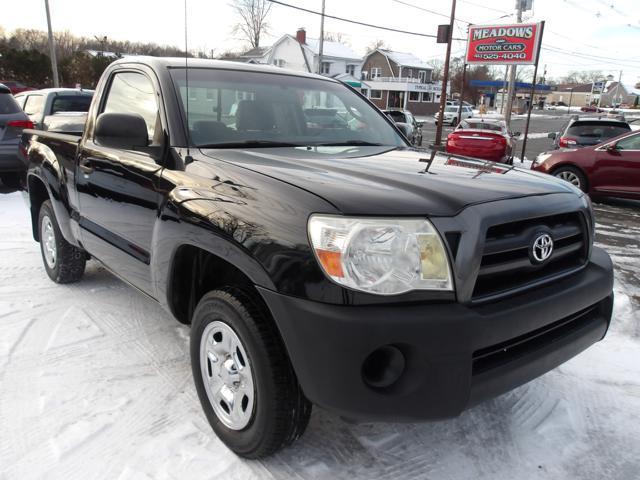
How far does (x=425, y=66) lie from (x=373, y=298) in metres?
66.3

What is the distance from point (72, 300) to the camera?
3977mm

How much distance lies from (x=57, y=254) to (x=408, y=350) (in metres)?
3.42

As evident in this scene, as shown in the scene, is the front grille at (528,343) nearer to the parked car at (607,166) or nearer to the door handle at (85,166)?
the door handle at (85,166)

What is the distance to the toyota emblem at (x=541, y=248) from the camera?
2054 millimetres

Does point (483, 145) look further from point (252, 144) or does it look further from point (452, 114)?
point (452, 114)

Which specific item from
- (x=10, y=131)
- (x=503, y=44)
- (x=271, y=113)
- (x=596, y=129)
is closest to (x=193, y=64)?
(x=271, y=113)

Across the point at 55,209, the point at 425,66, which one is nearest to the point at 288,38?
the point at 425,66

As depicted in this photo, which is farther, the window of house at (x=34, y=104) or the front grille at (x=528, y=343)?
the window of house at (x=34, y=104)

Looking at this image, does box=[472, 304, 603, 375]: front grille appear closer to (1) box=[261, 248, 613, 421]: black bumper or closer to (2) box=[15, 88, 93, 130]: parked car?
(1) box=[261, 248, 613, 421]: black bumper

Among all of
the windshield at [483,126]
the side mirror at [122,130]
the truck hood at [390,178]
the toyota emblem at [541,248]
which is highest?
the side mirror at [122,130]

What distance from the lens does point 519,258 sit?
80.0 inches

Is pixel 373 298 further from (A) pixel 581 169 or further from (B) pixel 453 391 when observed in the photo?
(A) pixel 581 169

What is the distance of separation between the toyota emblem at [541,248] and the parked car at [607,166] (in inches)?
298

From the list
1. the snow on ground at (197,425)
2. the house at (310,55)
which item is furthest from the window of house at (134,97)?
the house at (310,55)
